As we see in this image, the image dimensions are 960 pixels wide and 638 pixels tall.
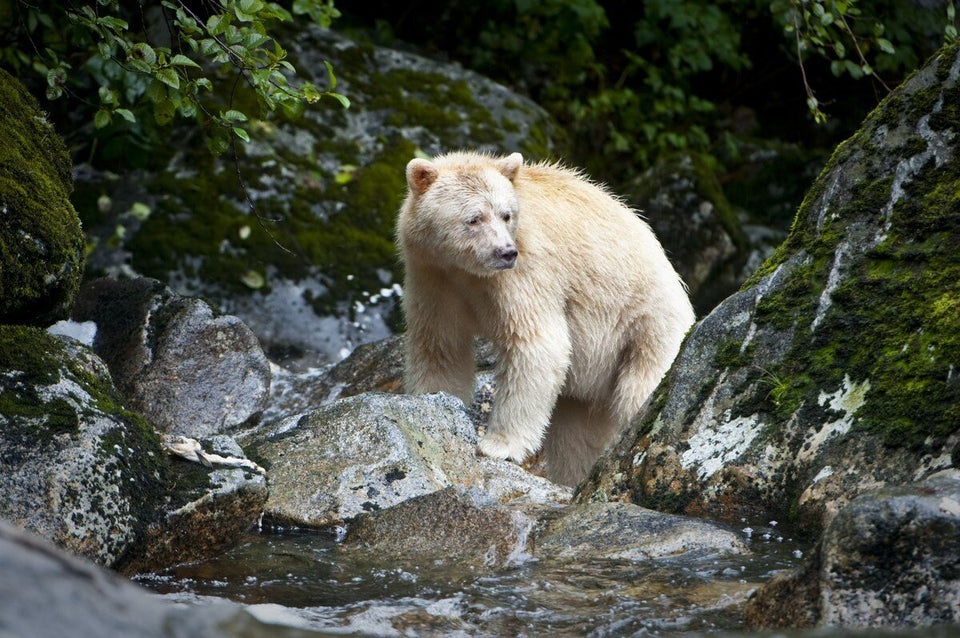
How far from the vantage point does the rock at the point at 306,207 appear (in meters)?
9.64

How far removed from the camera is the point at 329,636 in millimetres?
2211

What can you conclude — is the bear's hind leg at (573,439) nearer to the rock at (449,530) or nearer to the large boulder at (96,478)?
the rock at (449,530)

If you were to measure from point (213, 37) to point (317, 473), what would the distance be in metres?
2.22

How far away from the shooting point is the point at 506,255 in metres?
6.44

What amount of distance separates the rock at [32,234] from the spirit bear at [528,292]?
2283 millimetres

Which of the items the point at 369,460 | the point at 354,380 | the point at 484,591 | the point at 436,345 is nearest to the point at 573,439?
the point at 436,345

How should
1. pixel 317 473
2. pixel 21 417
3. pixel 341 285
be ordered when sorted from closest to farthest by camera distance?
pixel 21 417, pixel 317 473, pixel 341 285

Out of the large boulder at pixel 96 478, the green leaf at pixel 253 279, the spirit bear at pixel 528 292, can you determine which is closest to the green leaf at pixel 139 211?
the green leaf at pixel 253 279

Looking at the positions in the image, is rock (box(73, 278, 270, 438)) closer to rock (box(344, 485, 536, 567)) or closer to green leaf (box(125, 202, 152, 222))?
green leaf (box(125, 202, 152, 222))

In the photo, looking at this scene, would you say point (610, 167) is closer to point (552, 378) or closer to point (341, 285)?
point (341, 285)

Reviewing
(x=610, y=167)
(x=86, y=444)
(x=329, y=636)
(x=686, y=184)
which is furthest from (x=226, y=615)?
(x=610, y=167)

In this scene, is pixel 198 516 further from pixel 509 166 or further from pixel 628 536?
pixel 509 166

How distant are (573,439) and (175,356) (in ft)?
9.80

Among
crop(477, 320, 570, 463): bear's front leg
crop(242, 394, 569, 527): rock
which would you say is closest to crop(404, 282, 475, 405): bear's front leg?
crop(477, 320, 570, 463): bear's front leg
